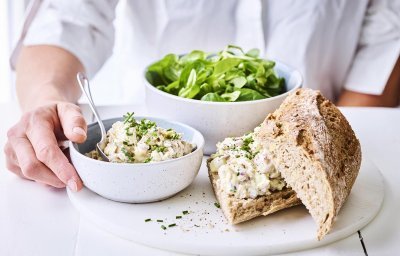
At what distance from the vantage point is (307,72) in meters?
1.91

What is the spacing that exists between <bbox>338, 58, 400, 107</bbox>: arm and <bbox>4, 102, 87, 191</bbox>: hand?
105 cm

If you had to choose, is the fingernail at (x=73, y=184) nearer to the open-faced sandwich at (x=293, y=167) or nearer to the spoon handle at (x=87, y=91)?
the spoon handle at (x=87, y=91)

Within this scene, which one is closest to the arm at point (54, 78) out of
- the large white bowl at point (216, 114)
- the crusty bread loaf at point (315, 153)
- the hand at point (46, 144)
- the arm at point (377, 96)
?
the hand at point (46, 144)

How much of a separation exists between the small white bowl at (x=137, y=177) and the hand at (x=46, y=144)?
25mm

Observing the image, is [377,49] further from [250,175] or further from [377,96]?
[250,175]

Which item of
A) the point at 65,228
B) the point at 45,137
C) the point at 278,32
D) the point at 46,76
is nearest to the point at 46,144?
the point at 45,137

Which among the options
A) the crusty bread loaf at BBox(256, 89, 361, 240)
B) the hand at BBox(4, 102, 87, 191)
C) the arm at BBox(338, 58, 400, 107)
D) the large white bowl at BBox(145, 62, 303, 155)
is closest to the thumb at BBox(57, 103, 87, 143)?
the hand at BBox(4, 102, 87, 191)

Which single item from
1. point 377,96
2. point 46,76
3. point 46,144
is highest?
point 46,144

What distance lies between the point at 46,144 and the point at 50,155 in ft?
0.09

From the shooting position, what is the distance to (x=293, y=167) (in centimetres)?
100

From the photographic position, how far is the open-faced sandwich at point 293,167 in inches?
38.0

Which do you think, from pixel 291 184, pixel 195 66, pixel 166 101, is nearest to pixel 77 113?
pixel 166 101

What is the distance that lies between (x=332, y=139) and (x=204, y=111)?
0.31 m

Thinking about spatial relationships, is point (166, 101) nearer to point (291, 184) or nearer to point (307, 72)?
point (291, 184)
